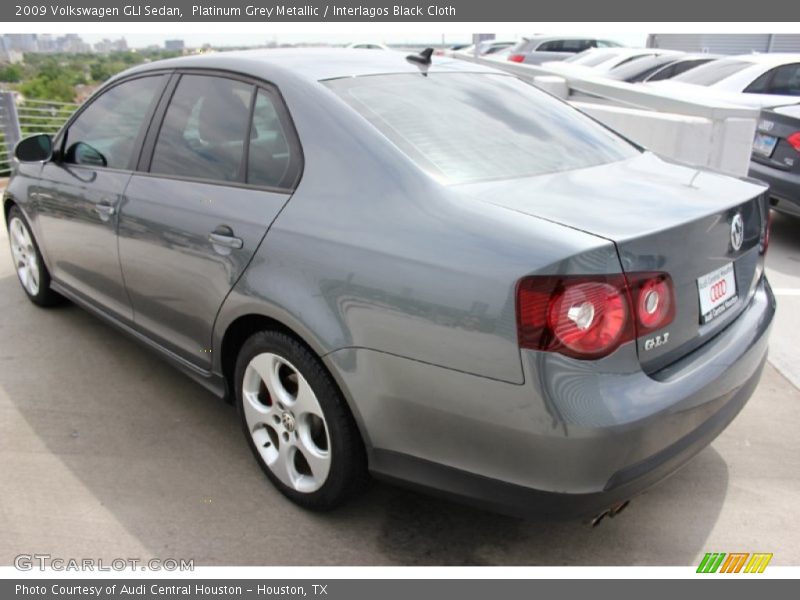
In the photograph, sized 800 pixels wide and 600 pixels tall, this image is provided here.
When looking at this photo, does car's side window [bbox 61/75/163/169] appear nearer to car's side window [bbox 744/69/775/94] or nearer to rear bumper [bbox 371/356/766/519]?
rear bumper [bbox 371/356/766/519]

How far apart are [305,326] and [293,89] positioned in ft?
3.09

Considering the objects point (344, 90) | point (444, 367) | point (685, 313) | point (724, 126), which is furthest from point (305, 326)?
point (724, 126)

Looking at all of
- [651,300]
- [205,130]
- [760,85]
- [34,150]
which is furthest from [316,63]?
[760,85]

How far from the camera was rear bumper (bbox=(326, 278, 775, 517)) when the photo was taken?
1900mm

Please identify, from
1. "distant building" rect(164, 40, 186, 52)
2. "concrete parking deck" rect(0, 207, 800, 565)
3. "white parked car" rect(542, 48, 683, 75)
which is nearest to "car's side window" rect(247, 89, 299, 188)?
"concrete parking deck" rect(0, 207, 800, 565)

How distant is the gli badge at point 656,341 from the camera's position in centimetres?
201

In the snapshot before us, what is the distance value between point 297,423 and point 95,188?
180 cm

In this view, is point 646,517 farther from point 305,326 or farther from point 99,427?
point 99,427

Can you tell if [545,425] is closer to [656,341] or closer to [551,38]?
[656,341]

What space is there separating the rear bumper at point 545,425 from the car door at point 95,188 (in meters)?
1.79

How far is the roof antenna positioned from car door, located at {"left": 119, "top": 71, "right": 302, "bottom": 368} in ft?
2.37

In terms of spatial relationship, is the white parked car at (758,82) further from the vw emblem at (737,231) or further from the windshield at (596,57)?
the windshield at (596,57)

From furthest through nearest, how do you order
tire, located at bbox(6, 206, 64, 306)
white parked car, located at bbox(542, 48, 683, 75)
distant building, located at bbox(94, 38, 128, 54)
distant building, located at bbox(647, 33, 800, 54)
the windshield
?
1. distant building, located at bbox(647, 33, 800, 54)
2. the windshield
3. white parked car, located at bbox(542, 48, 683, 75)
4. distant building, located at bbox(94, 38, 128, 54)
5. tire, located at bbox(6, 206, 64, 306)

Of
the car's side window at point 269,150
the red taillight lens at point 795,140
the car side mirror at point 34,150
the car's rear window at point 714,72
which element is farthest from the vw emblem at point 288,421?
the car's rear window at point 714,72
